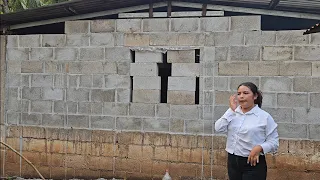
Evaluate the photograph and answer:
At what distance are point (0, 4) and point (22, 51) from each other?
8.73 metres

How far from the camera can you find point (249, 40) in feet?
16.4

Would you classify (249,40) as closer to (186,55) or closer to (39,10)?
(186,55)

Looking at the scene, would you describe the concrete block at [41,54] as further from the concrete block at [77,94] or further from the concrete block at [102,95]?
the concrete block at [102,95]

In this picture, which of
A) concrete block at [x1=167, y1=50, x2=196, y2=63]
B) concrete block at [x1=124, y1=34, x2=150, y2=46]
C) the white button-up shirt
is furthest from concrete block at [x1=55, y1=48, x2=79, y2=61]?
the white button-up shirt

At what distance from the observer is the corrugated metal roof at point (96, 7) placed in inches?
189

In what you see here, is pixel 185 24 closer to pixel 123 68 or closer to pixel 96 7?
pixel 123 68

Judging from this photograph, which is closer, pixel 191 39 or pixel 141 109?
pixel 191 39

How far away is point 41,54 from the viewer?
5746mm

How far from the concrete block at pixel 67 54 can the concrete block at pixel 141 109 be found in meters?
1.18

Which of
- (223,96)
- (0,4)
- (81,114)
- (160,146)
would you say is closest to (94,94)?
(81,114)

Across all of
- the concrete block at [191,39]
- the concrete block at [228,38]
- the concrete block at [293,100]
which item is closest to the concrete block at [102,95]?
the concrete block at [191,39]

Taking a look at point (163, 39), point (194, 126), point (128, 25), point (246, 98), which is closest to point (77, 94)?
point (128, 25)

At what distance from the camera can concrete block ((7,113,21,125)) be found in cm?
583

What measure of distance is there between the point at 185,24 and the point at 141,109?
1406mm
